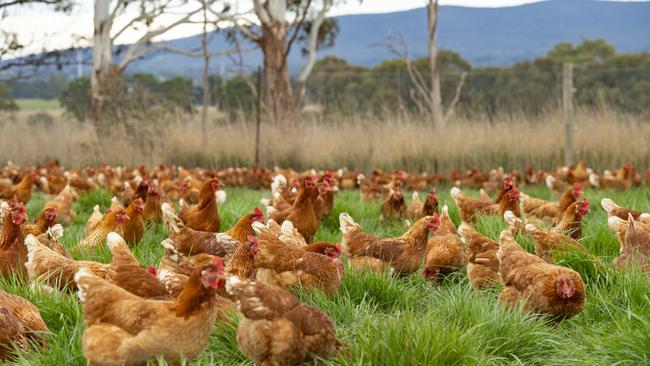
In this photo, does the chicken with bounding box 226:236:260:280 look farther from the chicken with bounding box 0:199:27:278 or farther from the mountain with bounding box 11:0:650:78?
the mountain with bounding box 11:0:650:78

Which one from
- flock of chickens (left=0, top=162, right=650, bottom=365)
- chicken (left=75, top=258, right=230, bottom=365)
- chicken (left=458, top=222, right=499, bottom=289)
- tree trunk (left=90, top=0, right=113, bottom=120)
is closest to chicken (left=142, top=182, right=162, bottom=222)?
flock of chickens (left=0, top=162, right=650, bottom=365)

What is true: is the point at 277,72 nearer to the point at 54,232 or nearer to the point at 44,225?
the point at 44,225

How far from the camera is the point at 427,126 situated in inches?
644

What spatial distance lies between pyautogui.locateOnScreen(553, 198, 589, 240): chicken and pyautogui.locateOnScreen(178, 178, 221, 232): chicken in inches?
119

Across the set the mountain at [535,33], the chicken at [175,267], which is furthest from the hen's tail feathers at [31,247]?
the mountain at [535,33]

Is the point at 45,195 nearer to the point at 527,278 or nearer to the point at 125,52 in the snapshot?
the point at 527,278

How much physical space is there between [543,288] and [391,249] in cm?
146

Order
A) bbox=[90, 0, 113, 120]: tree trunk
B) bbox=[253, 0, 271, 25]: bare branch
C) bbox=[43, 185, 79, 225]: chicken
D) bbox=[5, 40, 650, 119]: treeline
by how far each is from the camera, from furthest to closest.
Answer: bbox=[90, 0, 113, 120]: tree trunk < bbox=[253, 0, 271, 25]: bare branch < bbox=[5, 40, 650, 119]: treeline < bbox=[43, 185, 79, 225]: chicken

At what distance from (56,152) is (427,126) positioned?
29.0 ft

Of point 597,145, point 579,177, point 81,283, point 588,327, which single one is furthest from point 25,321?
point 597,145

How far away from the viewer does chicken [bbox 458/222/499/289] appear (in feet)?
18.1

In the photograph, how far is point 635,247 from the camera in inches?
219

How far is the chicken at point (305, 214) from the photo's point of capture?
6.82 m

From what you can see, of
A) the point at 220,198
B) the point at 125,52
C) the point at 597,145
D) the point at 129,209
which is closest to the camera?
the point at 129,209
